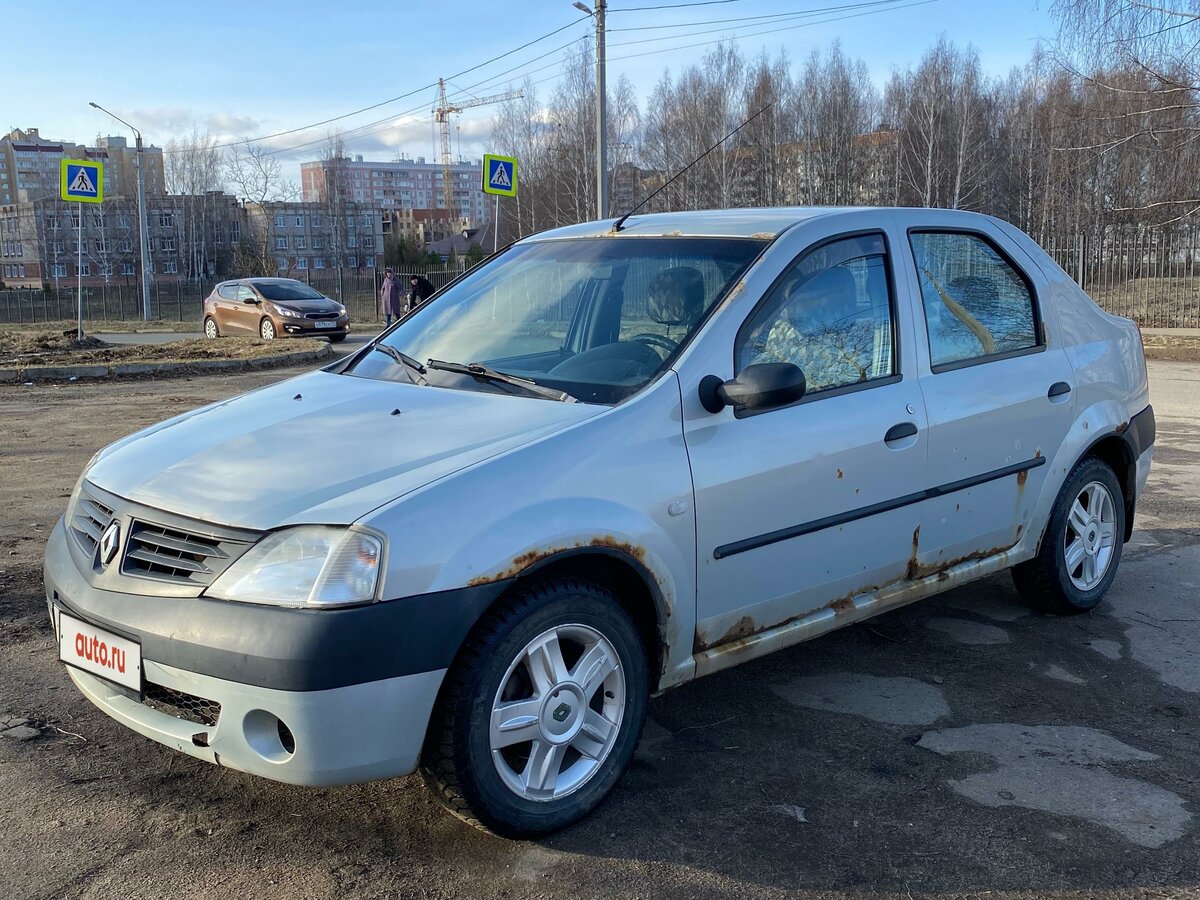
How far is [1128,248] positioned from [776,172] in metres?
31.1

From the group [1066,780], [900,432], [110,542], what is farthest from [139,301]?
[1066,780]

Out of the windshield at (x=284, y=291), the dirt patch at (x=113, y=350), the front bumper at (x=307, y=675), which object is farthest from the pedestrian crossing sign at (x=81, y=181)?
the front bumper at (x=307, y=675)

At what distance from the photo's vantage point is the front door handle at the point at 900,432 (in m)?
3.63

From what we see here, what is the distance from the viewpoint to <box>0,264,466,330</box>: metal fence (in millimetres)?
40156

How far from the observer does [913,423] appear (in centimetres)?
372

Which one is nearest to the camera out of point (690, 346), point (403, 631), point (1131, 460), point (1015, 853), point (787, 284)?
point (403, 631)

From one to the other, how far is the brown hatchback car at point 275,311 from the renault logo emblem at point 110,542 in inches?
824

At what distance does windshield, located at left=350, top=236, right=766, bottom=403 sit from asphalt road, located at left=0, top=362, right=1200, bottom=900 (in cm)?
126

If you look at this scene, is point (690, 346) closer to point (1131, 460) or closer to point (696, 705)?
point (696, 705)

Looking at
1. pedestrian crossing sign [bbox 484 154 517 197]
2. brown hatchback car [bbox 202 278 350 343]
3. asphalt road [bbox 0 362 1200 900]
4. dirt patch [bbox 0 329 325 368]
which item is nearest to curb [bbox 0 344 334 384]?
dirt patch [bbox 0 329 325 368]

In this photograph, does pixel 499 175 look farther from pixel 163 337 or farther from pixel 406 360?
pixel 406 360

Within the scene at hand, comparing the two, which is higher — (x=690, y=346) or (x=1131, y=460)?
(x=690, y=346)

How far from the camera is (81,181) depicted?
18516mm

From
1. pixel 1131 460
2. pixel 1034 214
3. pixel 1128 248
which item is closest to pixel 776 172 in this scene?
pixel 1034 214
